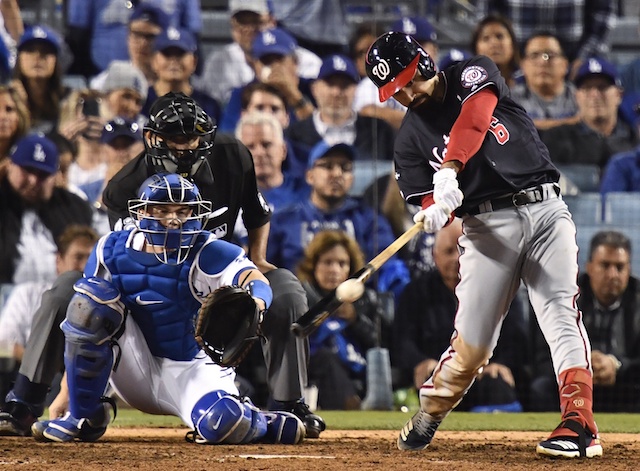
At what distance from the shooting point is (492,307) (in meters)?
4.06

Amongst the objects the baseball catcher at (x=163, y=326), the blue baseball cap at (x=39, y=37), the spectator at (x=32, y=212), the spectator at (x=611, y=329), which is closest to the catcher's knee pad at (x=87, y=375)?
the baseball catcher at (x=163, y=326)

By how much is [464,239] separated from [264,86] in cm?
417

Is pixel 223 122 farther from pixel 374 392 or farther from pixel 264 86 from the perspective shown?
pixel 374 392

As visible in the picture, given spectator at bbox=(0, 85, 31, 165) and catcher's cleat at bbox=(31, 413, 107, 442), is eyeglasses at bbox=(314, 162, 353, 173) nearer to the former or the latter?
spectator at bbox=(0, 85, 31, 165)

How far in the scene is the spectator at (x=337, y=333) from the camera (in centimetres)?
701

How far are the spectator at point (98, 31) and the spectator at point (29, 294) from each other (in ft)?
5.53

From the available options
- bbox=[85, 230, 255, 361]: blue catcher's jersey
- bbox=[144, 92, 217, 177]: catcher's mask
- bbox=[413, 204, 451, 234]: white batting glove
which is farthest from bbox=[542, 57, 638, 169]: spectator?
bbox=[413, 204, 451, 234]: white batting glove

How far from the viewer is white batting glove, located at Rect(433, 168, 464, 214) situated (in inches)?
149

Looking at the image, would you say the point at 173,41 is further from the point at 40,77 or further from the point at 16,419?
the point at 16,419

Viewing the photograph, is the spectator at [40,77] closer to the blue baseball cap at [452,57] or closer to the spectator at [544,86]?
the blue baseball cap at [452,57]

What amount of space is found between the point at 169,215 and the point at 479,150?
4.11ft

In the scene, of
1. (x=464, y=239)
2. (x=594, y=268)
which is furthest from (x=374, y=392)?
(x=464, y=239)

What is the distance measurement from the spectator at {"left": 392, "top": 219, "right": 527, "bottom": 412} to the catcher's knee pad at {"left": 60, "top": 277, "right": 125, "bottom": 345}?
324cm

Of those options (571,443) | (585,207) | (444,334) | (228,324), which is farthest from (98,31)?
(571,443)
